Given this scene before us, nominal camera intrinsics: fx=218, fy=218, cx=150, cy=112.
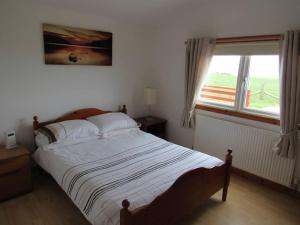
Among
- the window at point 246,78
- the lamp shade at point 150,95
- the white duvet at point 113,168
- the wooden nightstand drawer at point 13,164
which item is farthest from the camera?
the lamp shade at point 150,95

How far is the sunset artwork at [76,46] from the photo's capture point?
2.83 m

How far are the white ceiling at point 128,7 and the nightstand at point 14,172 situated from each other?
1.82 metres

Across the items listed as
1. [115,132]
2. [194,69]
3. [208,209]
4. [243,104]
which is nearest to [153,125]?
[115,132]

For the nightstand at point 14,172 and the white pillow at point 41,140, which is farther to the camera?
the white pillow at point 41,140

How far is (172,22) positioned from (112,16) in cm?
99

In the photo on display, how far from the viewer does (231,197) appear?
8.49 ft

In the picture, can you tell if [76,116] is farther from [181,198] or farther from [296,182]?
[296,182]

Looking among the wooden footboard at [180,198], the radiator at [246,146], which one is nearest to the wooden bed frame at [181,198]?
the wooden footboard at [180,198]

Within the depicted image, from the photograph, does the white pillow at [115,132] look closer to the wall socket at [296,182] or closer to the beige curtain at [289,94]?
the beige curtain at [289,94]

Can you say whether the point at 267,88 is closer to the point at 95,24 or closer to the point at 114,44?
the point at 114,44

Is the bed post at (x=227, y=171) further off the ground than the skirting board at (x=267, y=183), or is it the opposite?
the bed post at (x=227, y=171)

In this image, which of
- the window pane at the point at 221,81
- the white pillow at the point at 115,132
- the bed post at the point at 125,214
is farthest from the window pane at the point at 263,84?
the bed post at the point at 125,214

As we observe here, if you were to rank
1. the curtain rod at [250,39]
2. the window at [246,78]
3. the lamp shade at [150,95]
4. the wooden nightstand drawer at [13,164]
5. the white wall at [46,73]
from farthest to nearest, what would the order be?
the lamp shade at [150,95] < the window at [246,78] < the white wall at [46,73] < the curtain rod at [250,39] < the wooden nightstand drawer at [13,164]

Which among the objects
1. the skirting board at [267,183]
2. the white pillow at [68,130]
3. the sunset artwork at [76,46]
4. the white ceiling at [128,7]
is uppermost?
the white ceiling at [128,7]
